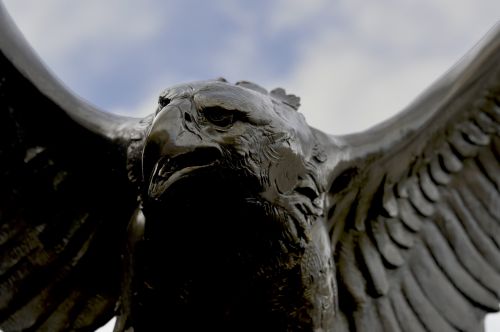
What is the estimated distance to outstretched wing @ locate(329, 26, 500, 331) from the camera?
13.3 feet

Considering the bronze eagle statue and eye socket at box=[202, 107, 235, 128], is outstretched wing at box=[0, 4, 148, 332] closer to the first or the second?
the bronze eagle statue

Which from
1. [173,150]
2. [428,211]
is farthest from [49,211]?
[428,211]

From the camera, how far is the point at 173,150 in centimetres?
329

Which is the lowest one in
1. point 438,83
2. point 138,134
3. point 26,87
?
point 138,134

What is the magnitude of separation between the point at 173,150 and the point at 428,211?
49.7 inches

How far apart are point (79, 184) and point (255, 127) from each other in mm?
850

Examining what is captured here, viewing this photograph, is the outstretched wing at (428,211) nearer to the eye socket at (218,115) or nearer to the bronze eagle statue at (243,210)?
the bronze eagle statue at (243,210)

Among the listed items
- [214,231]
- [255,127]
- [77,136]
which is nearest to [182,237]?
[214,231]

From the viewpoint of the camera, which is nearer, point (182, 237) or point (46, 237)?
point (182, 237)

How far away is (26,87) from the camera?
3961 mm

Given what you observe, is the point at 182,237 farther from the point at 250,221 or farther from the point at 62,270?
the point at 62,270

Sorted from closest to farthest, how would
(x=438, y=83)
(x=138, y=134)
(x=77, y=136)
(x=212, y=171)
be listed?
(x=212, y=171), (x=138, y=134), (x=77, y=136), (x=438, y=83)

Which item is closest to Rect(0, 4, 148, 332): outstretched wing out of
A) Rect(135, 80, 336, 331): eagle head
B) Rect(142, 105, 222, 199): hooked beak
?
Rect(135, 80, 336, 331): eagle head

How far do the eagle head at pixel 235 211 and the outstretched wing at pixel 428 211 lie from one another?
41cm
